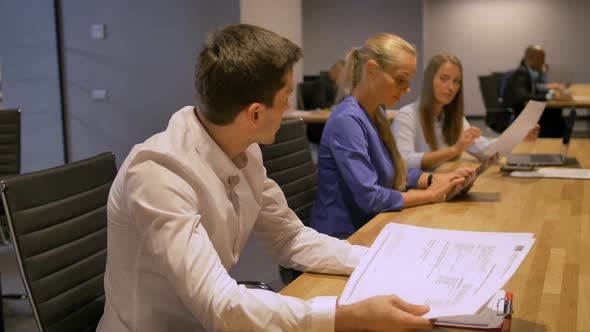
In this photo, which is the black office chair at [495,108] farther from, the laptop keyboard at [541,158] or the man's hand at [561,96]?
the laptop keyboard at [541,158]

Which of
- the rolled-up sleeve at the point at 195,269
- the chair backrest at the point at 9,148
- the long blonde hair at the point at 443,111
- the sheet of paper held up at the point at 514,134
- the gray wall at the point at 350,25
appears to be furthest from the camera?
the gray wall at the point at 350,25

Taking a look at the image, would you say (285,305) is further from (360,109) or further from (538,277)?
(360,109)

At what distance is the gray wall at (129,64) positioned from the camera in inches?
218

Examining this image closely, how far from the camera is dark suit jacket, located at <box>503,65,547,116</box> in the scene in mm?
6934

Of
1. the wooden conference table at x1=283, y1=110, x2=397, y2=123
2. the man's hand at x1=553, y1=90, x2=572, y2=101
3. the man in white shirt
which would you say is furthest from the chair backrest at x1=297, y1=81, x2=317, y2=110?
the man in white shirt

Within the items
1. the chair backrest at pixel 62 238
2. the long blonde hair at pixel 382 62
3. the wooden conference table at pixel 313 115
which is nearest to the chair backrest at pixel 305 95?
the wooden conference table at pixel 313 115

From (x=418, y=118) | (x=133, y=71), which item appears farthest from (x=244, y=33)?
(x=133, y=71)

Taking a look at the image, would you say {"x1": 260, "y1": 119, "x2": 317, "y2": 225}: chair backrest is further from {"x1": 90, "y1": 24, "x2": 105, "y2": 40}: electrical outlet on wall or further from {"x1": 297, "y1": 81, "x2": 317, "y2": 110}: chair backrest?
{"x1": 297, "y1": 81, "x2": 317, "y2": 110}: chair backrest

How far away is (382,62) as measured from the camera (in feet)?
7.61

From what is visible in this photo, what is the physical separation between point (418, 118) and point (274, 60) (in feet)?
7.16

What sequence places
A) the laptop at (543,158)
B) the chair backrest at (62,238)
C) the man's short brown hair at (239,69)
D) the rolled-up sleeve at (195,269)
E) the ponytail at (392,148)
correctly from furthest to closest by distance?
1. the laptop at (543,158)
2. the ponytail at (392,148)
3. the chair backrest at (62,238)
4. the man's short brown hair at (239,69)
5. the rolled-up sleeve at (195,269)

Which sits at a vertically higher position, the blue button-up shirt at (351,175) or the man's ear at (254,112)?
the man's ear at (254,112)

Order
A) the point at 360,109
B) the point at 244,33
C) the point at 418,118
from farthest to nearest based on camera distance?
1. the point at 418,118
2. the point at 360,109
3. the point at 244,33

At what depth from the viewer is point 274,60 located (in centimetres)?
123
